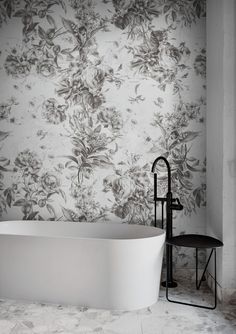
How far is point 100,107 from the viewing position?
11.6 feet

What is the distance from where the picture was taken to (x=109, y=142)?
3.55 meters

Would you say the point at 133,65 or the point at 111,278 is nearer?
the point at 111,278

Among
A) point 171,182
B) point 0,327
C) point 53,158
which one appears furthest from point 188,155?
point 0,327

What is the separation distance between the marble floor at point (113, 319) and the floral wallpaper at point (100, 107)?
90 centimetres

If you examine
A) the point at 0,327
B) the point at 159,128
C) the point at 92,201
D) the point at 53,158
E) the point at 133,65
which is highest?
the point at 133,65

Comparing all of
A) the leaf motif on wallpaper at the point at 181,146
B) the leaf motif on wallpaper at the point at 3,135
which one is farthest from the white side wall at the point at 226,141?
the leaf motif on wallpaper at the point at 3,135

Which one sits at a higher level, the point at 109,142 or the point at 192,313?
the point at 109,142

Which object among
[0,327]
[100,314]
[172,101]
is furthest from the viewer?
[172,101]

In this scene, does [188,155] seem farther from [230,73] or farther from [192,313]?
[192,313]

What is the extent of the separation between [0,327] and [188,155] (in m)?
2.01

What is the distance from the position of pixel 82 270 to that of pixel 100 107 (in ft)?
4.74

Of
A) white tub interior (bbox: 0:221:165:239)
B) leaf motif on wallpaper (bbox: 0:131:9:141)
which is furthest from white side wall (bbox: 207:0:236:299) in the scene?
leaf motif on wallpaper (bbox: 0:131:9:141)

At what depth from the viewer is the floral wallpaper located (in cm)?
348

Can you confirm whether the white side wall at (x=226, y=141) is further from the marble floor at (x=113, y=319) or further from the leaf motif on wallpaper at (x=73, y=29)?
the leaf motif on wallpaper at (x=73, y=29)
